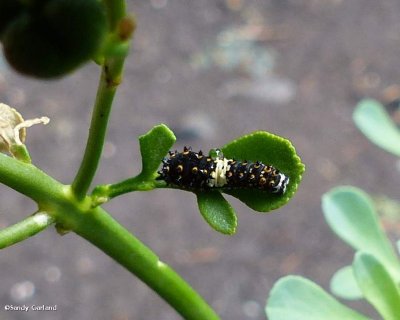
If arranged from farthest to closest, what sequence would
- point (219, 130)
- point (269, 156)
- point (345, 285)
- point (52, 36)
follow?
1. point (219, 130)
2. point (345, 285)
3. point (269, 156)
4. point (52, 36)

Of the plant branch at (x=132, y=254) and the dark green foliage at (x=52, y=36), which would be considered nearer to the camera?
the dark green foliage at (x=52, y=36)

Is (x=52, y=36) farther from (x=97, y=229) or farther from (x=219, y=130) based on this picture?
(x=219, y=130)

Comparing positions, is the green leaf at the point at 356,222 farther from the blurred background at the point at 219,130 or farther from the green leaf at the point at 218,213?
the blurred background at the point at 219,130

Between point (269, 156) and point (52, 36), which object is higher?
point (52, 36)

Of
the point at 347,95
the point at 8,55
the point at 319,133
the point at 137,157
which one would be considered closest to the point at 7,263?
the point at 137,157

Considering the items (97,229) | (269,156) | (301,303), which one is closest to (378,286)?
(301,303)

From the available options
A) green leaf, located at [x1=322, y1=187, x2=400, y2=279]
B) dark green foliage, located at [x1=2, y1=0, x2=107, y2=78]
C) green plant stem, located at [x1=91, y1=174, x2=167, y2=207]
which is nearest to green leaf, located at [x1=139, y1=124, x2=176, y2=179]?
green plant stem, located at [x1=91, y1=174, x2=167, y2=207]

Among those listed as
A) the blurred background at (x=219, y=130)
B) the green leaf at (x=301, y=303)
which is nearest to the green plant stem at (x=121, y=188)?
the green leaf at (x=301, y=303)
